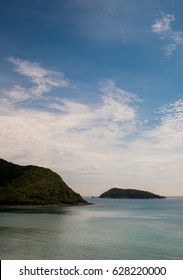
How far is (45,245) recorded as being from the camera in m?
54.8

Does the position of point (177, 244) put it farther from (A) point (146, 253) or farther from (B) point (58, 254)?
(B) point (58, 254)

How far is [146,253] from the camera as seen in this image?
49.1 metres

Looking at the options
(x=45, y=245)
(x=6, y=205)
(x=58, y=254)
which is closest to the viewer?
(x=58, y=254)

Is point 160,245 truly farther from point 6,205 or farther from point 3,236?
point 6,205

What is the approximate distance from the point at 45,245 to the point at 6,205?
14522cm

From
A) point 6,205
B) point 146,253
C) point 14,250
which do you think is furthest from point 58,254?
point 6,205
